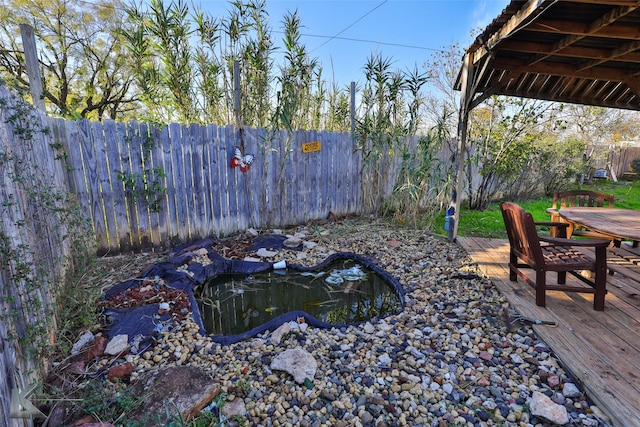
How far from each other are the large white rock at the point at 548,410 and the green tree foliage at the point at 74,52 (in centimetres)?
1082

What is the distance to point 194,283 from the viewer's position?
2.88 meters

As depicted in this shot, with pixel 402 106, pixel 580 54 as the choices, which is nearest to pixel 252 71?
pixel 402 106

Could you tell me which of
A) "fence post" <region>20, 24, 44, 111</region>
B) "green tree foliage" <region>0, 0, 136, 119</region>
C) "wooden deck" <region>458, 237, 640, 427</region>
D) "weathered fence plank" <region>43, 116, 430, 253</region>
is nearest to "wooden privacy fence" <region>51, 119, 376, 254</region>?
"weathered fence plank" <region>43, 116, 430, 253</region>

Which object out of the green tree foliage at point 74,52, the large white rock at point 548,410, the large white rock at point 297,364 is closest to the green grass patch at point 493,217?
the large white rock at point 548,410

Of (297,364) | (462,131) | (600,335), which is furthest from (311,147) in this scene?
(600,335)

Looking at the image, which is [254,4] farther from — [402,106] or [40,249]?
[40,249]

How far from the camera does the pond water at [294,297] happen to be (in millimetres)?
2525

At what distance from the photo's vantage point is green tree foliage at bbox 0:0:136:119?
928 centimetres

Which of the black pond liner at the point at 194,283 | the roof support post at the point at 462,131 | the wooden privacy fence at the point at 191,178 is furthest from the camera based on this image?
the roof support post at the point at 462,131

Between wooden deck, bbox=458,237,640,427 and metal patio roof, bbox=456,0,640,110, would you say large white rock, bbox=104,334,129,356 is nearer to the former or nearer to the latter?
wooden deck, bbox=458,237,640,427

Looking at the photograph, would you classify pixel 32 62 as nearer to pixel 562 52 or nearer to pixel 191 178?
pixel 191 178

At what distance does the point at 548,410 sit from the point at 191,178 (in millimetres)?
3788

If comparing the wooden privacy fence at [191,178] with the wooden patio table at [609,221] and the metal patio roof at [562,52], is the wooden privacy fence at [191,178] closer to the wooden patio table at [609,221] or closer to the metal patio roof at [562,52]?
the metal patio roof at [562,52]

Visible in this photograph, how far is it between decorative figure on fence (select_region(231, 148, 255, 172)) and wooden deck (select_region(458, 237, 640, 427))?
3.05 metres
